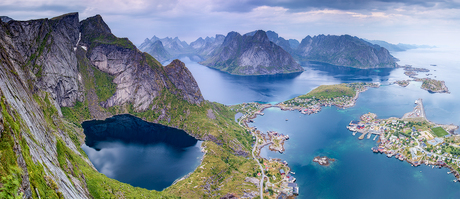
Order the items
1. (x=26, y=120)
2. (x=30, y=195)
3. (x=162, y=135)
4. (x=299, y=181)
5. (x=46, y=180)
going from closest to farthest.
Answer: (x=30, y=195), (x=46, y=180), (x=26, y=120), (x=299, y=181), (x=162, y=135)

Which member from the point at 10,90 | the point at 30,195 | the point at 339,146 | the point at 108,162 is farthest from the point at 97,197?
the point at 339,146

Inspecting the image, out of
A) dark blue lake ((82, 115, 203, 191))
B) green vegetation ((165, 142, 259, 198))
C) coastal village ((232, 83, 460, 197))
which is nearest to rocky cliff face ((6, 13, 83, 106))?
dark blue lake ((82, 115, 203, 191))

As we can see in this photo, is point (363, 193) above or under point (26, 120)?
under

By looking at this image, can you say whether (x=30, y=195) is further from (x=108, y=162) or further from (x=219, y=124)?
(x=219, y=124)

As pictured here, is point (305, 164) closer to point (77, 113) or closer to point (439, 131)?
point (439, 131)

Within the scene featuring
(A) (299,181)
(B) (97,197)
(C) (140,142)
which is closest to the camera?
(B) (97,197)

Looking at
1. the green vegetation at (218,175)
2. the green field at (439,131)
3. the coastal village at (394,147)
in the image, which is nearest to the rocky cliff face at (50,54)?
the green vegetation at (218,175)

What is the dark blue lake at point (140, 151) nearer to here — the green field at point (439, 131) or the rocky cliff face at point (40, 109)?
the rocky cliff face at point (40, 109)
